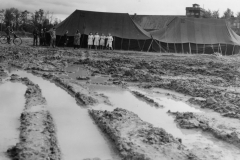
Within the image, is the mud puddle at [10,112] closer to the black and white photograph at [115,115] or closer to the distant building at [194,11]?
the black and white photograph at [115,115]

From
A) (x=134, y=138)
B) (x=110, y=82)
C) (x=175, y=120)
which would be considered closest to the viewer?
(x=134, y=138)

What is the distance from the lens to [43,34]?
21.5m

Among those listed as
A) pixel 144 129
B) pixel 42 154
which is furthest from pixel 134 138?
pixel 42 154

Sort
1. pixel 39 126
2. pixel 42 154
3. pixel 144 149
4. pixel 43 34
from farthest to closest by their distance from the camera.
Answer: pixel 43 34 → pixel 39 126 → pixel 144 149 → pixel 42 154

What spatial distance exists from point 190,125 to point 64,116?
2.01m

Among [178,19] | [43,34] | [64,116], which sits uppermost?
[178,19]

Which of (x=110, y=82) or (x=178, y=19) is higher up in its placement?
(x=178, y=19)

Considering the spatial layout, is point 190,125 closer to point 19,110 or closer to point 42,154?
point 42,154

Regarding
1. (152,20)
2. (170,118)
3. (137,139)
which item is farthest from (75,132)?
(152,20)

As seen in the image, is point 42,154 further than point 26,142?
No

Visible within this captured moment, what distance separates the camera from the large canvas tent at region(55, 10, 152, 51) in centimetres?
2217

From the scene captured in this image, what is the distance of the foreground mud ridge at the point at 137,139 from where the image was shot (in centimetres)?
338

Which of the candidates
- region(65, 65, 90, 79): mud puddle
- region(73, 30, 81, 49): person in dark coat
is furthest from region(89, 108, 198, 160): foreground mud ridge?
region(73, 30, 81, 49): person in dark coat

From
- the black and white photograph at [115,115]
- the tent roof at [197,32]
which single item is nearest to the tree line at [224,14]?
the tent roof at [197,32]
